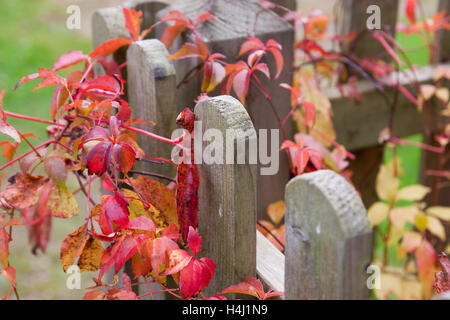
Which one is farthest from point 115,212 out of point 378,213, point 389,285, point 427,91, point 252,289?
point 427,91

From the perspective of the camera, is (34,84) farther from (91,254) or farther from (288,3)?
(91,254)

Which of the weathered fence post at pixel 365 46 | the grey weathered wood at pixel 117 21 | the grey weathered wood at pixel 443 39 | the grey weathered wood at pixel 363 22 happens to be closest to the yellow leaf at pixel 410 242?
the weathered fence post at pixel 365 46

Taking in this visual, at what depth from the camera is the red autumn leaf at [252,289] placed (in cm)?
91

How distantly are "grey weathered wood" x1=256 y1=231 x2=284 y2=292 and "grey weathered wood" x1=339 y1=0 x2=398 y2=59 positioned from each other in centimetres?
106

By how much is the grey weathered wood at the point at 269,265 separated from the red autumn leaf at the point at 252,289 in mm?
22

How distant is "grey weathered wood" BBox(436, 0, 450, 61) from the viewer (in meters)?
2.12

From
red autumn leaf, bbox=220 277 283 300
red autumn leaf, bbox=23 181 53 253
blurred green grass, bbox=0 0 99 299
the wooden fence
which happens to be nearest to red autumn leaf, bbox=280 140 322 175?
the wooden fence

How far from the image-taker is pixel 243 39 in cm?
128

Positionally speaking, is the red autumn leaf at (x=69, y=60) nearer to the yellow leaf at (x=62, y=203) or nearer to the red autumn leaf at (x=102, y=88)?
the red autumn leaf at (x=102, y=88)

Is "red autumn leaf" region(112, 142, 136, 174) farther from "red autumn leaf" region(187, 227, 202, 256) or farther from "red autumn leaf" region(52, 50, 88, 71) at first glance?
"red autumn leaf" region(52, 50, 88, 71)

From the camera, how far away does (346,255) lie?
0.71 meters

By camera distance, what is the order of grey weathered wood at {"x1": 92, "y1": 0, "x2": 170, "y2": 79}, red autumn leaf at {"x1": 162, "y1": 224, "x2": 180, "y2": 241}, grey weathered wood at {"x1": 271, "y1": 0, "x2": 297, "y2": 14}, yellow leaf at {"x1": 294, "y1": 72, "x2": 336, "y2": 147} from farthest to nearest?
yellow leaf at {"x1": 294, "y1": 72, "x2": 336, "y2": 147} < grey weathered wood at {"x1": 271, "y1": 0, "x2": 297, "y2": 14} < grey weathered wood at {"x1": 92, "y1": 0, "x2": 170, "y2": 79} < red autumn leaf at {"x1": 162, "y1": 224, "x2": 180, "y2": 241}

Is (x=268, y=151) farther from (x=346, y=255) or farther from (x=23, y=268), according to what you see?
(x=23, y=268)
